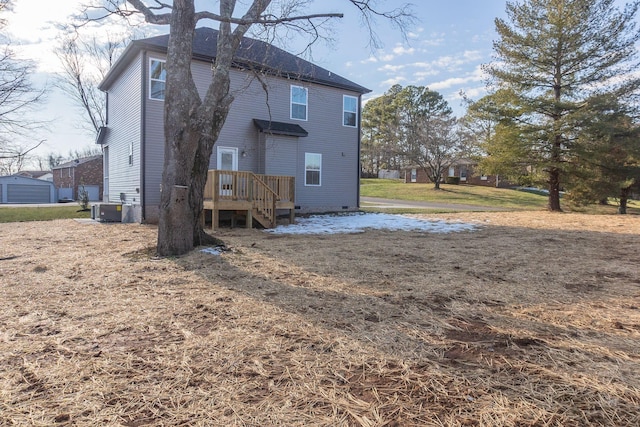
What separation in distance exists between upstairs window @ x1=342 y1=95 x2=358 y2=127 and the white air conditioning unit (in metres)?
8.60

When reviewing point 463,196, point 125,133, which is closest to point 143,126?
point 125,133

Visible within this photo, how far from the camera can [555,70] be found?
52.5ft

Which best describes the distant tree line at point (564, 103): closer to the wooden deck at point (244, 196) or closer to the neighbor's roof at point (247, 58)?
the neighbor's roof at point (247, 58)

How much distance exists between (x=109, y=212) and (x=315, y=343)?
10.8m

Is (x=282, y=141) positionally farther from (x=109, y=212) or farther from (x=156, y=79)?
(x=109, y=212)

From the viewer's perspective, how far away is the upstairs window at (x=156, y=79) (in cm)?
1080

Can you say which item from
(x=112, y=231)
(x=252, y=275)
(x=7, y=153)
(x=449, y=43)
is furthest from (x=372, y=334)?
(x=7, y=153)

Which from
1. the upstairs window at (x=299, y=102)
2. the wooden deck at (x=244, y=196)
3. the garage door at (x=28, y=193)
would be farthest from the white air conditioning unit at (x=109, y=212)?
the garage door at (x=28, y=193)

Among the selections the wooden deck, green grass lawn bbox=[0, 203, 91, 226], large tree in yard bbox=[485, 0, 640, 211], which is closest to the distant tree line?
large tree in yard bbox=[485, 0, 640, 211]

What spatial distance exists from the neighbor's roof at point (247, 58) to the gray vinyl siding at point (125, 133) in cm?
29

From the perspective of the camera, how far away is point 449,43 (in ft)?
37.9

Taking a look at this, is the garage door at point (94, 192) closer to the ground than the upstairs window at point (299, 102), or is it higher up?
closer to the ground

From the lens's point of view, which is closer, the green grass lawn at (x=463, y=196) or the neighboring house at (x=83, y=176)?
the green grass lawn at (x=463, y=196)

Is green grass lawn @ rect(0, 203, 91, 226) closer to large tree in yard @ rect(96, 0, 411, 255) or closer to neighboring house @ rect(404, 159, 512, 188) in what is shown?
large tree in yard @ rect(96, 0, 411, 255)
